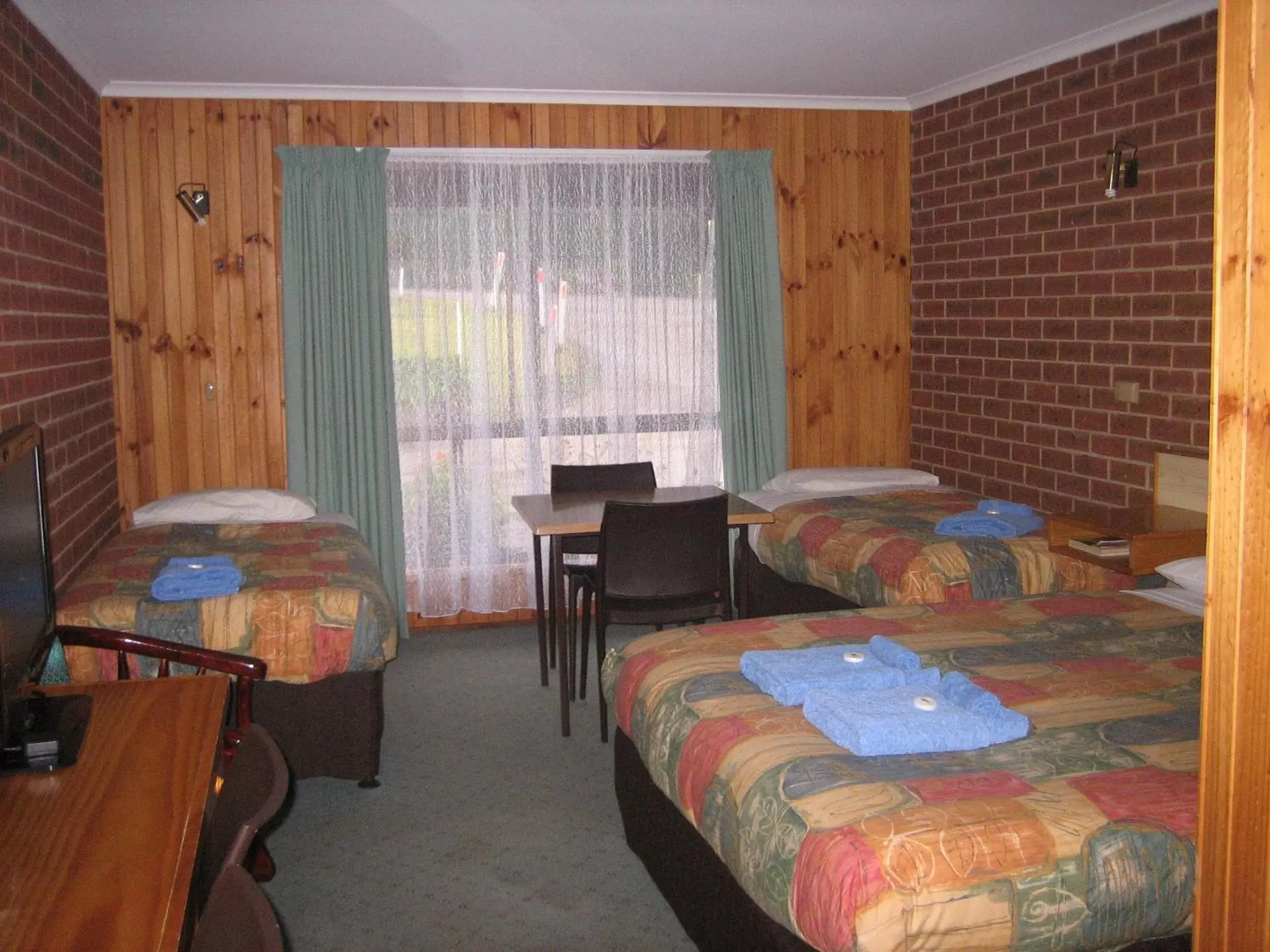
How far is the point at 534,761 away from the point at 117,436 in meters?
2.54

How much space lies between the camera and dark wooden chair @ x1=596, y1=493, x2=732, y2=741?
4051 mm

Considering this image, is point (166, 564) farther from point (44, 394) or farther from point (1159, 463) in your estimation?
point (1159, 463)

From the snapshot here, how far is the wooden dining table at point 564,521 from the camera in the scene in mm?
4195

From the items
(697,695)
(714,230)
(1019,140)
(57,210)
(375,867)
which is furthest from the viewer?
(714,230)

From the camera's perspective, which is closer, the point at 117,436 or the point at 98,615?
the point at 98,615

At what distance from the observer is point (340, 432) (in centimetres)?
538

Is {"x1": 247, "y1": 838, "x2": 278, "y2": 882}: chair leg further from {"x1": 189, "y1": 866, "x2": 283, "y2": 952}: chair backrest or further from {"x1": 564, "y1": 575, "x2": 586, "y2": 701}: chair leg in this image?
{"x1": 189, "y1": 866, "x2": 283, "y2": 952}: chair backrest

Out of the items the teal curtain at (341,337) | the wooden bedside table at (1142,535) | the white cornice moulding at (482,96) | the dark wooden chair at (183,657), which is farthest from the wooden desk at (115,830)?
the white cornice moulding at (482,96)

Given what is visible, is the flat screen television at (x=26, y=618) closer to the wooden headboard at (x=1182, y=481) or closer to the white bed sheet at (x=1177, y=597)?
the white bed sheet at (x=1177, y=597)

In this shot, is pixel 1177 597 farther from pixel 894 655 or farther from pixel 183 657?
pixel 183 657

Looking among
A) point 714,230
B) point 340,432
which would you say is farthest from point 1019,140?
point 340,432

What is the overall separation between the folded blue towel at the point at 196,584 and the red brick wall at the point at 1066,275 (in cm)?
290

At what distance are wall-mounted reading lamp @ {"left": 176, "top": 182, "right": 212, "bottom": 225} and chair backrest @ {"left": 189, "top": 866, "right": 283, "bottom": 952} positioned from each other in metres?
4.35

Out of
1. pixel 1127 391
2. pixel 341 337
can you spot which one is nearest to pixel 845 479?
pixel 1127 391
